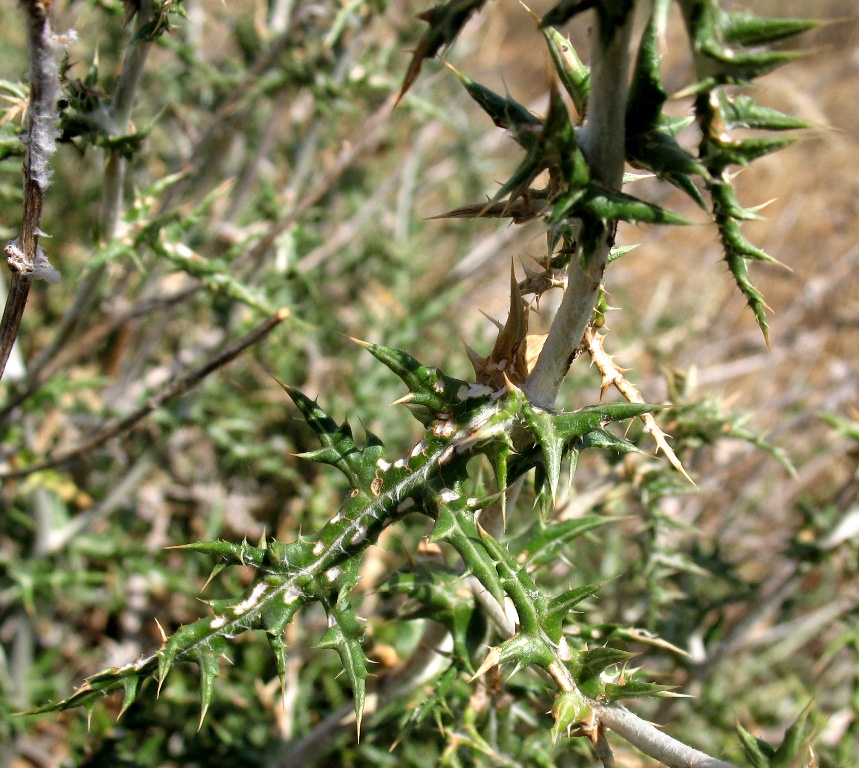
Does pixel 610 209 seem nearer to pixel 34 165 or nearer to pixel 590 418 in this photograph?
pixel 590 418

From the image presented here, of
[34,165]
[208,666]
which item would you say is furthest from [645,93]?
[208,666]

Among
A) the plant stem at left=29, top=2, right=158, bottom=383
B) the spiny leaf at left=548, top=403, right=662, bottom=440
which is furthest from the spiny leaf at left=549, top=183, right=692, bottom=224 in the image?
the plant stem at left=29, top=2, right=158, bottom=383

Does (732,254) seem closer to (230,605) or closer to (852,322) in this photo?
(230,605)

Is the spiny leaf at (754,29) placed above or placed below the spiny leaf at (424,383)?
above

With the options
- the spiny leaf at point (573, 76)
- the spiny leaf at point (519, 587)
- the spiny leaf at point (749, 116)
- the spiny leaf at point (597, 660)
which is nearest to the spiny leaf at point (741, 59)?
the spiny leaf at point (749, 116)

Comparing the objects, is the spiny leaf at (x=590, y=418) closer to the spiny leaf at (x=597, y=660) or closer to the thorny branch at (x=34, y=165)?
the spiny leaf at (x=597, y=660)

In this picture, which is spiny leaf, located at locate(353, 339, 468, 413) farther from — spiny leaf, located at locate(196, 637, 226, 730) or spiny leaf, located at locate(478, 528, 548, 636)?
spiny leaf, located at locate(196, 637, 226, 730)

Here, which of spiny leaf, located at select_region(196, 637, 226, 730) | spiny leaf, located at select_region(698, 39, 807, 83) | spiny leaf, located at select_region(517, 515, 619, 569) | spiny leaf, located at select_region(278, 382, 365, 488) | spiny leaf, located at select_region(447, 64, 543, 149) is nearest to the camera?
spiny leaf, located at select_region(698, 39, 807, 83)

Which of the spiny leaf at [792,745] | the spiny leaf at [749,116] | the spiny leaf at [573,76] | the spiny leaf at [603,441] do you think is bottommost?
the spiny leaf at [792,745]
